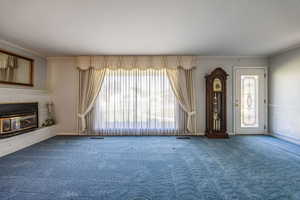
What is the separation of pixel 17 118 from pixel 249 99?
628 centimetres

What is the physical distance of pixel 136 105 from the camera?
4.96 meters

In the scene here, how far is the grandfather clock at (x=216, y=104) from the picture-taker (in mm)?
4629

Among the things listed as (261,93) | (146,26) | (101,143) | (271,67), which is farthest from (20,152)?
(271,67)

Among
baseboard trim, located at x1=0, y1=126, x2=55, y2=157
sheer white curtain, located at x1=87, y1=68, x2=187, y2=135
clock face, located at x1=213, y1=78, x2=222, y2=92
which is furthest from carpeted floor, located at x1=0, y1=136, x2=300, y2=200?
clock face, located at x1=213, y1=78, x2=222, y2=92

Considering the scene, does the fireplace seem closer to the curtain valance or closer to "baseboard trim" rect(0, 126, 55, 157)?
"baseboard trim" rect(0, 126, 55, 157)

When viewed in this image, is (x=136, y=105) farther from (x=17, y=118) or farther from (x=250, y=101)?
(x=250, y=101)

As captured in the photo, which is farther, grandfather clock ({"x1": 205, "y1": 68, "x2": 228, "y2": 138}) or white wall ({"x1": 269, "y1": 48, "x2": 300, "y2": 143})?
grandfather clock ({"x1": 205, "y1": 68, "x2": 228, "y2": 138})

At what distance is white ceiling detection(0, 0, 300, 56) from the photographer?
2.20 meters

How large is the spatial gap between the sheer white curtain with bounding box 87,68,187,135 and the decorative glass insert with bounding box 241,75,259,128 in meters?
1.89

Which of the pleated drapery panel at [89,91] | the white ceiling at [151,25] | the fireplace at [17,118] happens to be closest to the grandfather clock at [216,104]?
the white ceiling at [151,25]

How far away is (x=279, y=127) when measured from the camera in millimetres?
4641

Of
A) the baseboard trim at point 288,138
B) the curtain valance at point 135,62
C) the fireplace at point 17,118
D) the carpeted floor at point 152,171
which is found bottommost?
the carpeted floor at point 152,171

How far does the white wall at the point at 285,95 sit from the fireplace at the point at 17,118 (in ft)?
21.8

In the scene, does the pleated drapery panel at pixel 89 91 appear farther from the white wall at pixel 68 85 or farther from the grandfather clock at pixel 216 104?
the grandfather clock at pixel 216 104
